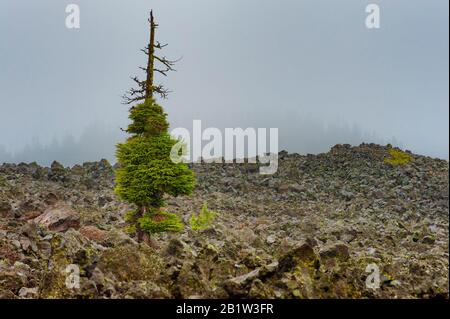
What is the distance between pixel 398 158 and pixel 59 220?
4170 cm

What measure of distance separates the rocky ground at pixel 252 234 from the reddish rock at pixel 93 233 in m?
0.11

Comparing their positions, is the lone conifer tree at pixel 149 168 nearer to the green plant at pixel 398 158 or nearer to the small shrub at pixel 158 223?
the small shrub at pixel 158 223

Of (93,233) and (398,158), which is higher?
(398,158)

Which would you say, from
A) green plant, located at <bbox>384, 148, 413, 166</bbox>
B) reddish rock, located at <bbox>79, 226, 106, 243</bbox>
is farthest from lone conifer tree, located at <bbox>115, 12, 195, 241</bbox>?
green plant, located at <bbox>384, 148, 413, 166</bbox>

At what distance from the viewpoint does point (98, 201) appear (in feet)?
144

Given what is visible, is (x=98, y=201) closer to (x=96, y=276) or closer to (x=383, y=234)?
(x=383, y=234)

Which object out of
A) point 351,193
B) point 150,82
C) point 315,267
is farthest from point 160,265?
point 351,193

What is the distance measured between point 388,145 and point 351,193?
21016mm

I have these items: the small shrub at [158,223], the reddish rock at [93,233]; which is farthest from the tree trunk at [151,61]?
the reddish rock at [93,233]

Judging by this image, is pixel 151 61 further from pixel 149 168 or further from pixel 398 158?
pixel 398 158

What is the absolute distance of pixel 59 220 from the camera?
28844mm

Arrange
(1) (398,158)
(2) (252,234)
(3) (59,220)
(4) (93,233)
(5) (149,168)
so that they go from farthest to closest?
(1) (398,158)
(2) (252,234)
(3) (59,220)
(4) (93,233)
(5) (149,168)

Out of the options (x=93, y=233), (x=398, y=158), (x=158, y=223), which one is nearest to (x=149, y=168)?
(x=158, y=223)

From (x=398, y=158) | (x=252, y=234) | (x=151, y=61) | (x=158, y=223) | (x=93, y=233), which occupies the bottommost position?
(x=252, y=234)
